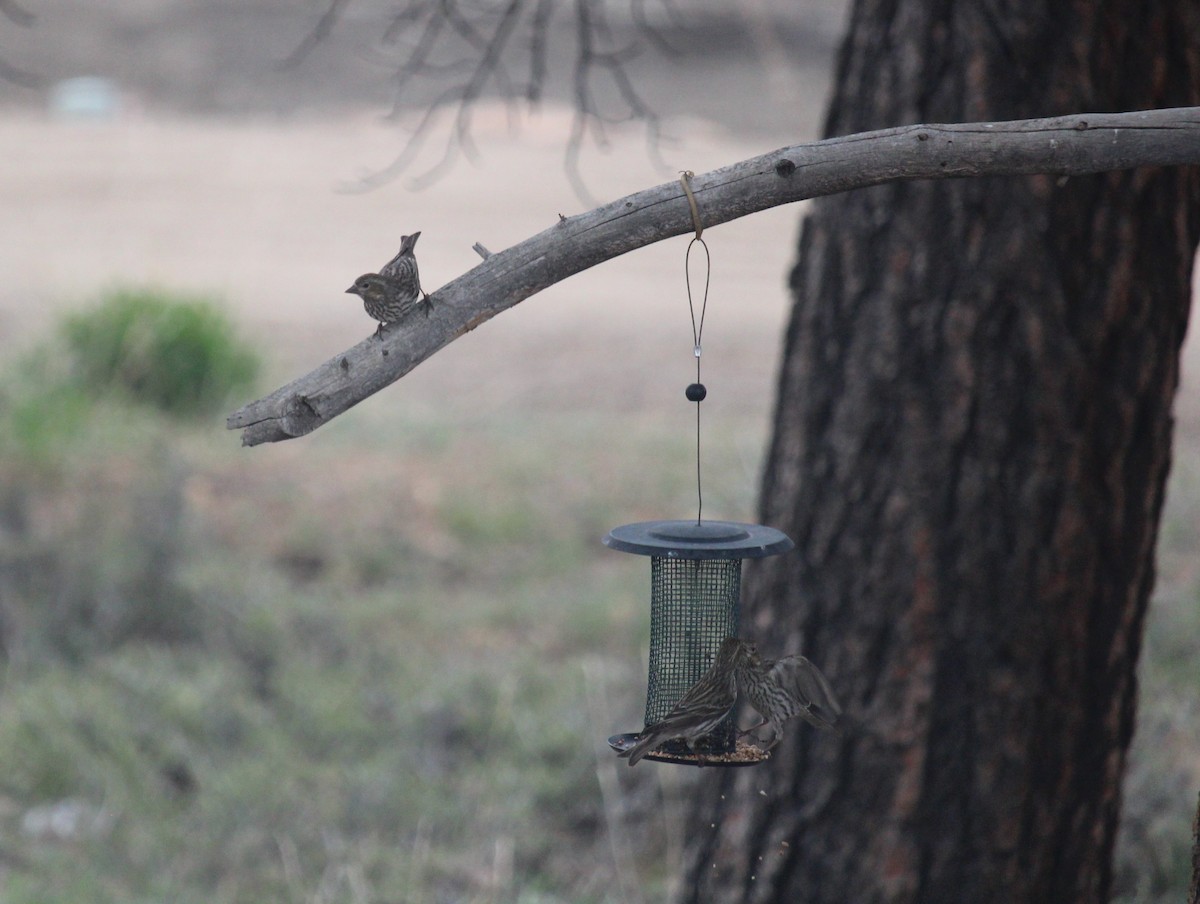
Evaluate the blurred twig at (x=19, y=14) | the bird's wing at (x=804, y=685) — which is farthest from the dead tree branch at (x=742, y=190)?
the blurred twig at (x=19, y=14)

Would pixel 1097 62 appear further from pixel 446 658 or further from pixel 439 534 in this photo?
pixel 439 534

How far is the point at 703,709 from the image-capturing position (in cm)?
242

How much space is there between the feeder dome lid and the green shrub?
23.4 ft

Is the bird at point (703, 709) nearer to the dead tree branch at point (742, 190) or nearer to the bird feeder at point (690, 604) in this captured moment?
the bird feeder at point (690, 604)

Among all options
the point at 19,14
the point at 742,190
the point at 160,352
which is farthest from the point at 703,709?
the point at 160,352

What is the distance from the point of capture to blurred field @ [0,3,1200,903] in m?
4.91

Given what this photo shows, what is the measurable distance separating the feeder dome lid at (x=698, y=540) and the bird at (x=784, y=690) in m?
0.26

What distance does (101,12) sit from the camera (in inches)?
1342

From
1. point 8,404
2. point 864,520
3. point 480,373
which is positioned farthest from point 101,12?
point 864,520

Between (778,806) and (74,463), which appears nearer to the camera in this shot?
(778,806)

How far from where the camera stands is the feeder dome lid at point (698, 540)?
2.31 metres

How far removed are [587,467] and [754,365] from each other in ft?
14.7

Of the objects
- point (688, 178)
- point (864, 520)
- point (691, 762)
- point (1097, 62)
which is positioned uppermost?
point (1097, 62)

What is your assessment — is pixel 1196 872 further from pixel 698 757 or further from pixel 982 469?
pixel 982 469
